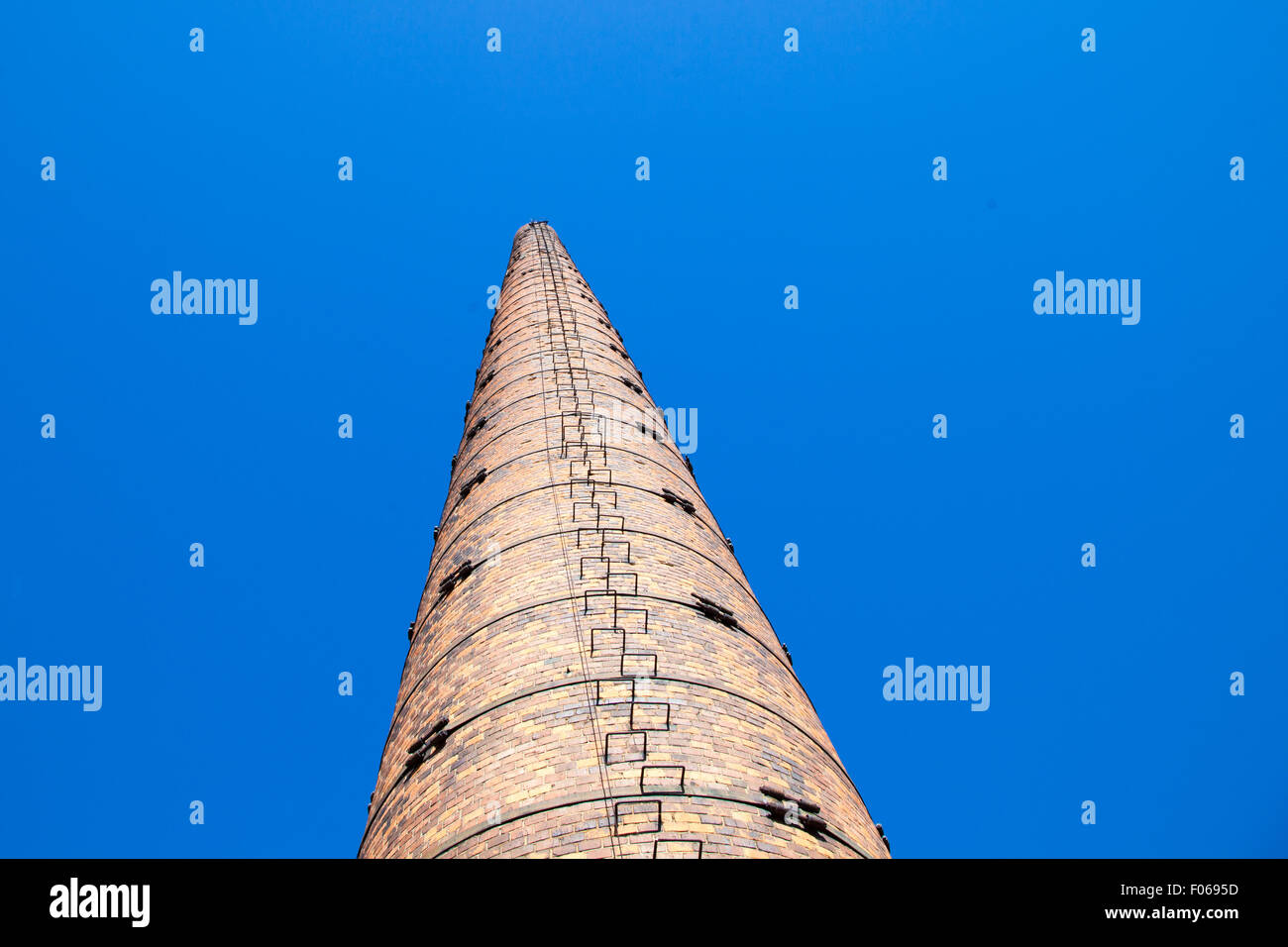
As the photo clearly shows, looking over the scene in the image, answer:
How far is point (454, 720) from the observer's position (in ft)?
28.5

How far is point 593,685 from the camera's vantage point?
27.2 ft

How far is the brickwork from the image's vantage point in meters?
7.07

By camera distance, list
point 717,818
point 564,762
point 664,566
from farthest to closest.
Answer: point 664,566, point 564,762, point 717,818

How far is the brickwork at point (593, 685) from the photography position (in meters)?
7.07
